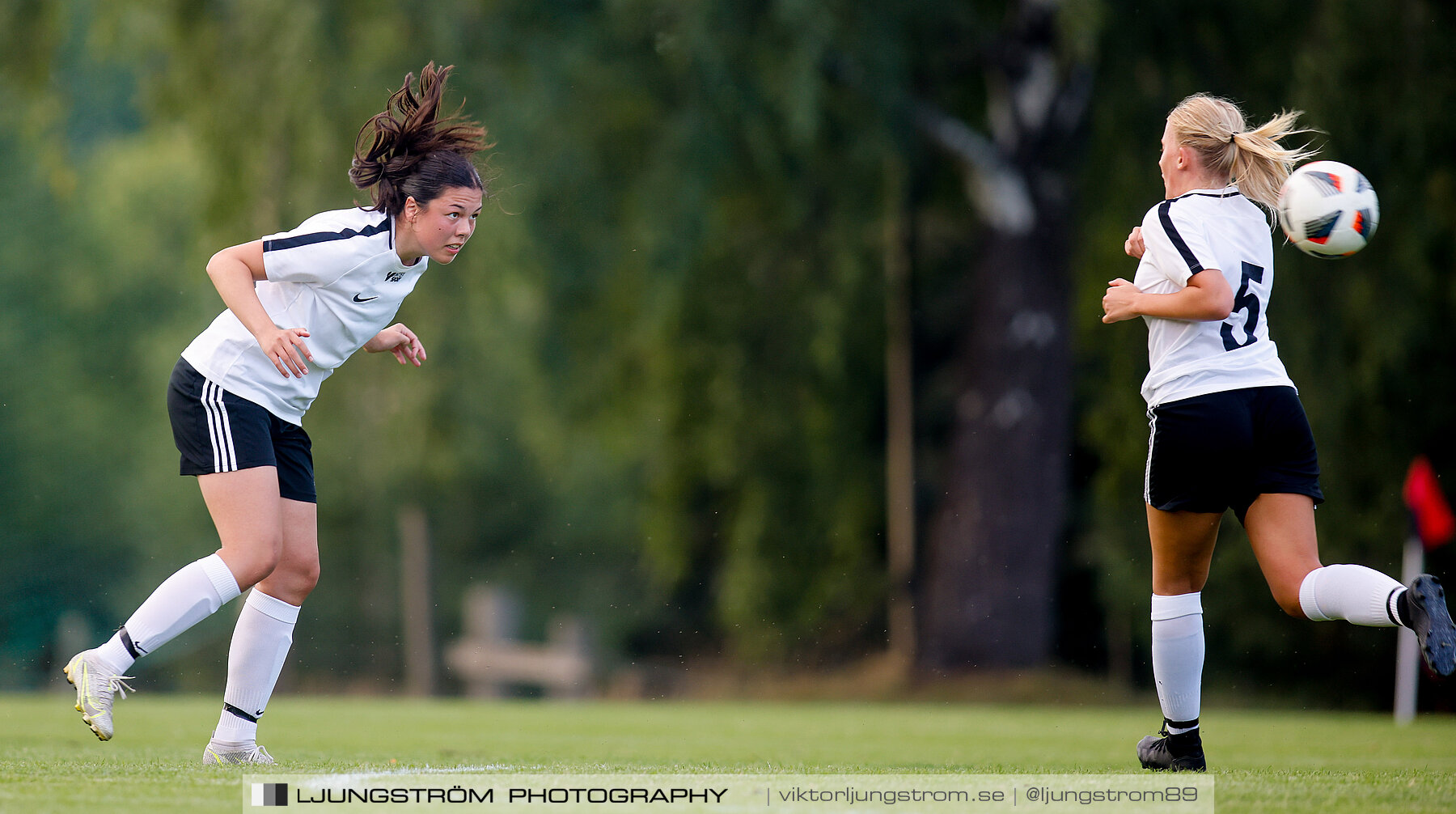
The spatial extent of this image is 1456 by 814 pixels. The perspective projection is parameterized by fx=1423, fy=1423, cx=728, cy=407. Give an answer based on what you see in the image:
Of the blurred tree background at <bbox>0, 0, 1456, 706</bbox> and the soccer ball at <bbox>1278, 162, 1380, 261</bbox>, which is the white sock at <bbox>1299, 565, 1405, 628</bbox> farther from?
the blurred tree background at <bbox>0, 0, 1456, 706</bbox>

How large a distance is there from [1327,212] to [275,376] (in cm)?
326

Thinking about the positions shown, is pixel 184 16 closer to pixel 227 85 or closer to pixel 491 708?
pixel 227 85

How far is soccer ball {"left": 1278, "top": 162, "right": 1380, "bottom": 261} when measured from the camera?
4.27m

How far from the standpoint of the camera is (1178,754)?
4398 millimetres

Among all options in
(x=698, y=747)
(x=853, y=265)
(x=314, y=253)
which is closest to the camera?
(x=314, y=253)

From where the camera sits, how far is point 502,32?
10.9 m

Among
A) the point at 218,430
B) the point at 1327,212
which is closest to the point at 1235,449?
the point at 1327,212

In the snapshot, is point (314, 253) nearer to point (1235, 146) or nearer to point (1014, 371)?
point (1235, 146)

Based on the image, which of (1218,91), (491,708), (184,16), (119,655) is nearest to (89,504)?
(184,16)

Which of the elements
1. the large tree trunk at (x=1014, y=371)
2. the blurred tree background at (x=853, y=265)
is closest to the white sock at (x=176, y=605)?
the blurred tree background at (x=853, y=265)

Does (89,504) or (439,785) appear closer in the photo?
(439,785)

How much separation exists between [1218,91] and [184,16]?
8.45m

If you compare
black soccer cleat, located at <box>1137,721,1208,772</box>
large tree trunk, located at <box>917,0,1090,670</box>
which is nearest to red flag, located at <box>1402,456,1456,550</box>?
large tree trunk, located at <box>917,0,1090,670</box>

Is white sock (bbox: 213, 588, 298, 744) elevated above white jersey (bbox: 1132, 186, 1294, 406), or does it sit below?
below
